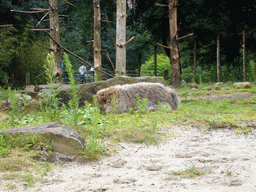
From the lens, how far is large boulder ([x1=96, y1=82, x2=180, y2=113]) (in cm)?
661

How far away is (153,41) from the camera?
65.5ft

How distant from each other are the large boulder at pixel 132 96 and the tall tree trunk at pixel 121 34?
268 cm

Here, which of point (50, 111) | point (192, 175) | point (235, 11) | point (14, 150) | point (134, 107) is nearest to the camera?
point (192, 175)

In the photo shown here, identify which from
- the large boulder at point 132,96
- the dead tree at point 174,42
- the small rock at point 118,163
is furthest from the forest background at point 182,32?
the small rock at point 118,163

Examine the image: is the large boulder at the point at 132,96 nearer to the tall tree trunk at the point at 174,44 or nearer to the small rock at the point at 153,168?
the small rock at the point at 153,168

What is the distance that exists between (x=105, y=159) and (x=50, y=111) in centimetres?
137

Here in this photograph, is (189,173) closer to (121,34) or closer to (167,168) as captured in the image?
(167,168)

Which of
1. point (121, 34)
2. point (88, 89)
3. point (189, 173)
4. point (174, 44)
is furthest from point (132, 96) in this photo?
point (174, 44)

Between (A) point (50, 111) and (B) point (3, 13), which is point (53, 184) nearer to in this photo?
(A) point (50, 111)

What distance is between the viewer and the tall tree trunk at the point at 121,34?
9.11 meters

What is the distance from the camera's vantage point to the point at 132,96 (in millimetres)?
6762

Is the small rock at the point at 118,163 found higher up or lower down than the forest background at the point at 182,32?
lower down

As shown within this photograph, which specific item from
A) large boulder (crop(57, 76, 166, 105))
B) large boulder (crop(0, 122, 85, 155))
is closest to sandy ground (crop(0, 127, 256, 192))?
large boulder (crop(0, 122, 85, 155))

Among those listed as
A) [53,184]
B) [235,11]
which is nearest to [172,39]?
[235,11]
